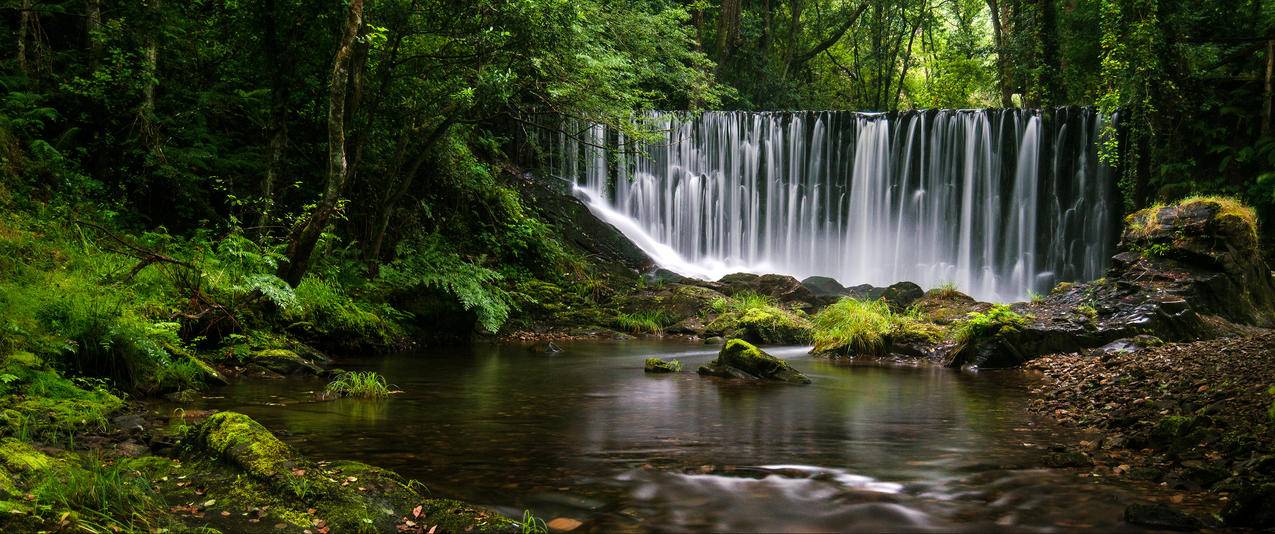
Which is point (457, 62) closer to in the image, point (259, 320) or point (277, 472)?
point (259, 320)

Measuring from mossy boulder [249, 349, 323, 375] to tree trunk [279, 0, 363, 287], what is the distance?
2.76ft

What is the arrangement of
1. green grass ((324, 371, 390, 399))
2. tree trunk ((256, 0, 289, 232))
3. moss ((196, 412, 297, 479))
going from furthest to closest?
tree trunk ((256, 0, 289, 232))
green grass ((324, 371, 390, 399))
moss ((196, 412, 297, 479))

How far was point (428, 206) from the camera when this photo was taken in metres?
15.1

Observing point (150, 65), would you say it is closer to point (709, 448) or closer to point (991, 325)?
point (709, 448)

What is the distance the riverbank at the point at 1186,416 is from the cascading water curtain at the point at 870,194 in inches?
518

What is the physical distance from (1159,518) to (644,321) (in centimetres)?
1318

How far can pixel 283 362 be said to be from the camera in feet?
28.8

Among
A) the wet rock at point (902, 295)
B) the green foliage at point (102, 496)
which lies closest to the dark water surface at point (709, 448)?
the green foliage at point (102, 496)

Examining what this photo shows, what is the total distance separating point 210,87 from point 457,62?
4066mm

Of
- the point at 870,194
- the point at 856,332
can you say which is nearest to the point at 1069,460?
the point at 856,332

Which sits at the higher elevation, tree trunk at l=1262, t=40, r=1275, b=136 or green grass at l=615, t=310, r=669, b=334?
tree trunk at l=1262, t=40, r=1275, b=136

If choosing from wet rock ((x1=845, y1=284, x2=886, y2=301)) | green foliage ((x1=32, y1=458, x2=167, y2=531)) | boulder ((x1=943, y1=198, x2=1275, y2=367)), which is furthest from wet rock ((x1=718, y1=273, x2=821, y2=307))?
green foliage ((x1=32, y1=458, x2=167, y2=531))

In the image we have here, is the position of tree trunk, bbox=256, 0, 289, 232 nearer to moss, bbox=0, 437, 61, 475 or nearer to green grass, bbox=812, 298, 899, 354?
moss, bbox=0, 437, 61, 475

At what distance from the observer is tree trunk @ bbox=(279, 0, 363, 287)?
8.59 meters
